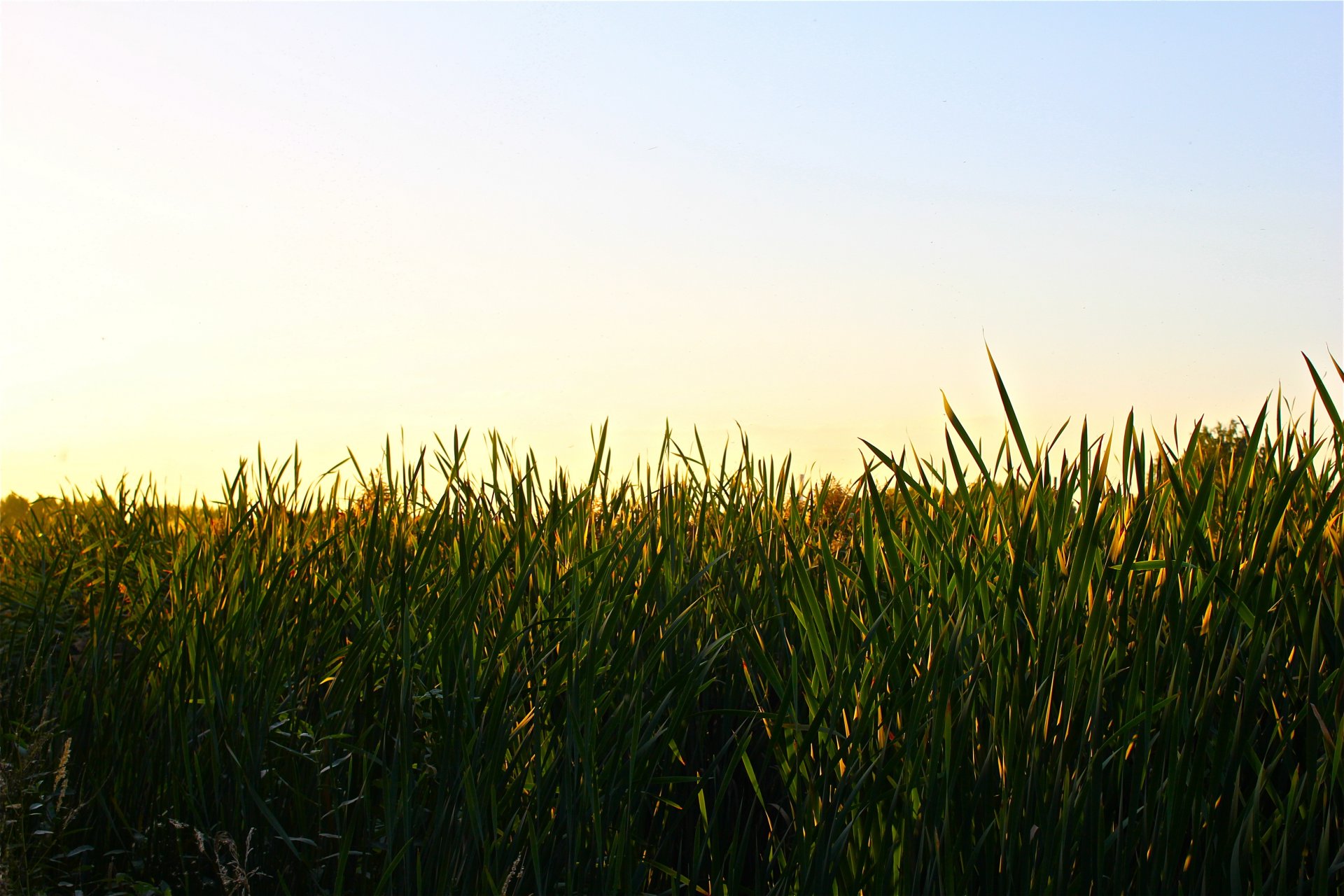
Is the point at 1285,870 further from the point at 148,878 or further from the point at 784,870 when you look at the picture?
the point at 148,878

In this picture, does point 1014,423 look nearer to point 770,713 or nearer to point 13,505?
point 770,713

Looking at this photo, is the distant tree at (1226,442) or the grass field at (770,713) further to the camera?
the distant tree at (1226,442)

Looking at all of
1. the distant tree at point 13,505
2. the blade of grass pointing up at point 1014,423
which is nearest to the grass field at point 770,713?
the blade of grass pointing up at point 1014,423

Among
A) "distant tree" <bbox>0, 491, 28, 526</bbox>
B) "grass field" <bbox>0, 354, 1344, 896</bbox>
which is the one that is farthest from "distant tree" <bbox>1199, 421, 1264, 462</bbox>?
"distant tree" <bbox>0, 491, 28, 526</bbox>

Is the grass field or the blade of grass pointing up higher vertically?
the blade of grass pointing up

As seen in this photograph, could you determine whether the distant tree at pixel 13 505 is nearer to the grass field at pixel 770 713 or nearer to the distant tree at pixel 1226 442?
the grass field at pixel 770 713

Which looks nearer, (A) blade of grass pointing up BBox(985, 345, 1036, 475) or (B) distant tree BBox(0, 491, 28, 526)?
(A) blade of grass pointing up BBox(985, 345, 1036, 475)

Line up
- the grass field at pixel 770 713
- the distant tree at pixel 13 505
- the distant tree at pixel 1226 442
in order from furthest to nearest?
1. the distant tree at pixel 13 505
2. the distant tree at pixel 1226 442
3. the grass field at pixel 770 713

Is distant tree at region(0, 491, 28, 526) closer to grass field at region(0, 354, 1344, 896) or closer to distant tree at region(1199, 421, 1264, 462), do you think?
grass field at region(0, 354, 1344, 896)

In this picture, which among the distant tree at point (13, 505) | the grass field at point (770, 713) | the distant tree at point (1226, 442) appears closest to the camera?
the grass field at point (770, 713)

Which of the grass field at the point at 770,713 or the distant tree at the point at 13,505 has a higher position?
the distant tree at the point at 13,505

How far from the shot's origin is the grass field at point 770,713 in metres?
2.15

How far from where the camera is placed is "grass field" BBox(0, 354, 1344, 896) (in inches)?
84.6

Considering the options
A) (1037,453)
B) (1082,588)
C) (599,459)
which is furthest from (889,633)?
(599,459)
